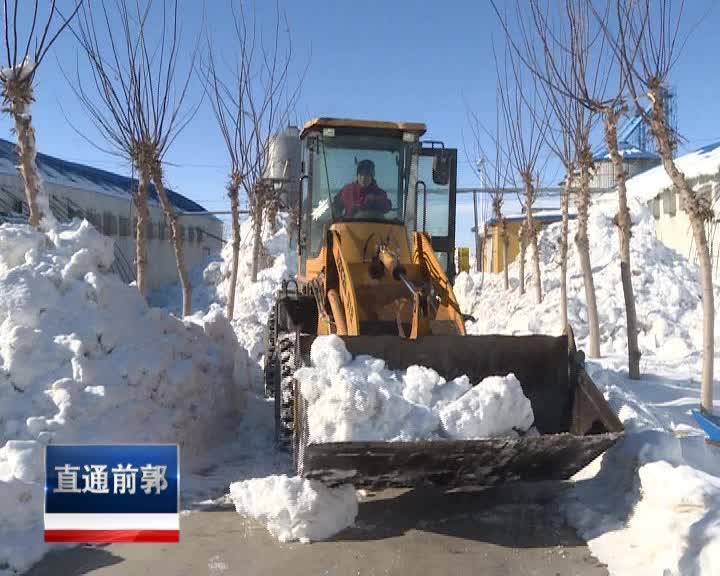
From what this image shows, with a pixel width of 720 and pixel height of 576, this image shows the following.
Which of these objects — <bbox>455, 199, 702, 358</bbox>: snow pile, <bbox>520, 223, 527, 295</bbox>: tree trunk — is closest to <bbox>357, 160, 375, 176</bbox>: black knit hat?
<bbox>455, 199, 702, 358</bbox>: snow pile

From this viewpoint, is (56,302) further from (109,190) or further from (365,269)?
(109,190)

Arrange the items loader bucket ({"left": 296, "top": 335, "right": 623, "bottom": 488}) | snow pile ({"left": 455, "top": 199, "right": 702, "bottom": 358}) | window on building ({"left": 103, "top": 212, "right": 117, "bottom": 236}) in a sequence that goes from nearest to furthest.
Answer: loader bucket ({"left": 296, "top": 335, "right": 623, "bottom": 488}), snow pile ({"left": 455, "top": 199, "right": 702, "bottom": 358}), window on building ({"left": 103, "top": 212, "right": 117, "bottom": 236})

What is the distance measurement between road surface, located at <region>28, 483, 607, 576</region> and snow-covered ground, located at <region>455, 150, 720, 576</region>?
31 cm

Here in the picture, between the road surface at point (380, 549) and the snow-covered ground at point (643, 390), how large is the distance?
12.0 inches

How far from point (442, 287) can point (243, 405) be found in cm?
334

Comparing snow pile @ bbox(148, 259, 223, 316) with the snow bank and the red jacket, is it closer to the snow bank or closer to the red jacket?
the snow bank

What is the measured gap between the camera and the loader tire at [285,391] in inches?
245

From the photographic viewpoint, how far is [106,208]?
23.9 metres

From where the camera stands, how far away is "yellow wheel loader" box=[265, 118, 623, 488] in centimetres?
456

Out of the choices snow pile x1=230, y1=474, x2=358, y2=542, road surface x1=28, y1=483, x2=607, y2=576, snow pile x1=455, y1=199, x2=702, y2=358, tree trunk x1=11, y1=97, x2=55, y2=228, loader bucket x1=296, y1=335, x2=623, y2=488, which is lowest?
road surface x1=28, y1=483, x2=607, y2=576

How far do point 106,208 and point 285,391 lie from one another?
1948 cm

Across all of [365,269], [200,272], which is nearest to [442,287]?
[365,269]

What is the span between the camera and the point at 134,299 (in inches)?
286

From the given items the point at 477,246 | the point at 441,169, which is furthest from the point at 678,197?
the point at 441,169
